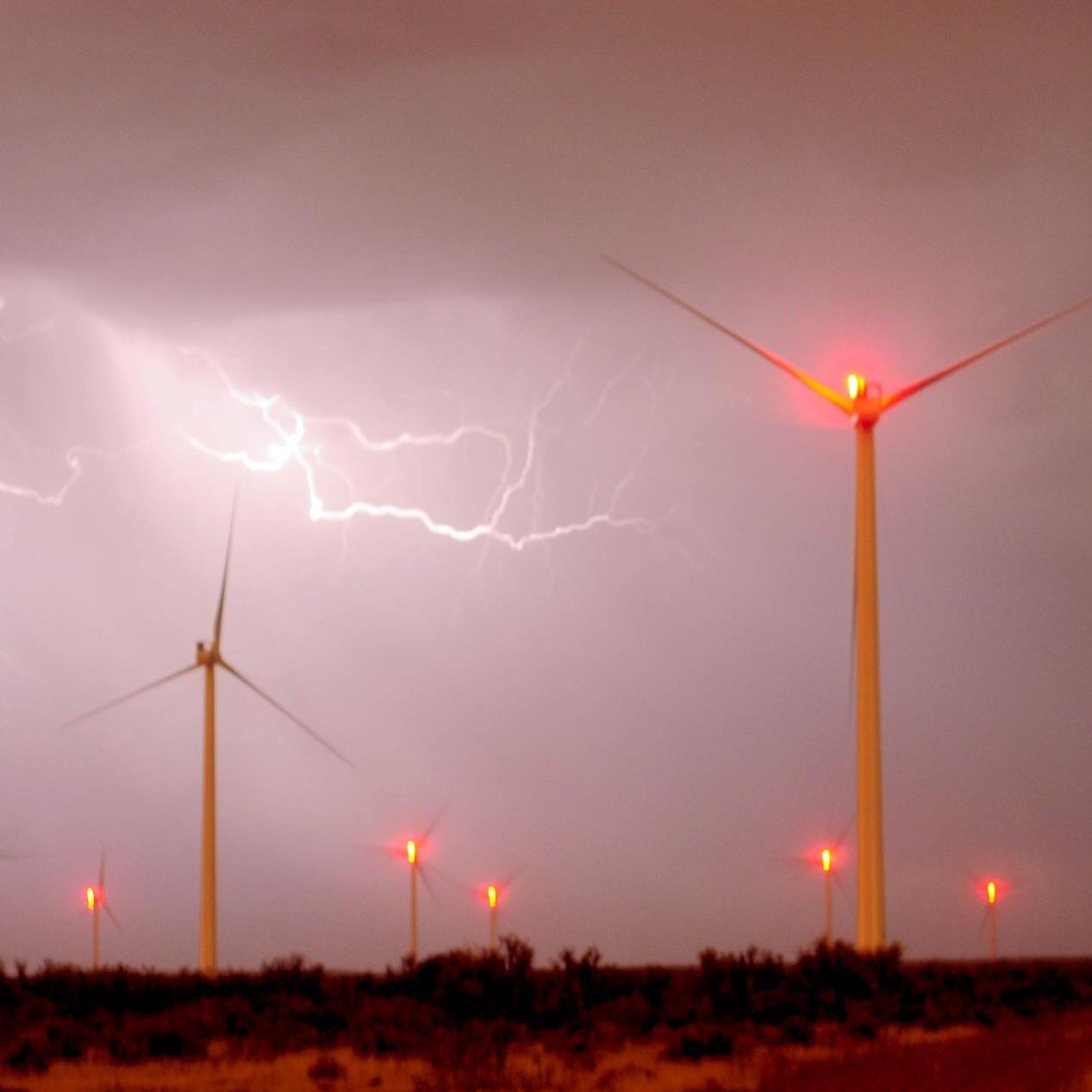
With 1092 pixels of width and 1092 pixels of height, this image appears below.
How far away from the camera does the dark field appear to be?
34250mm

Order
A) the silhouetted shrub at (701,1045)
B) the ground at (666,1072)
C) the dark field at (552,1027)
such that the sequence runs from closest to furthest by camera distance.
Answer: the ground at (666,1072) < the dark field at (552,1027) < the silhouetted shrub at (701,1045)

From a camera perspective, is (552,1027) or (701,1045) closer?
(701,1045)

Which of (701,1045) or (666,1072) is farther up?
(701,1045)

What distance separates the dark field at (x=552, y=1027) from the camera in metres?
34.2

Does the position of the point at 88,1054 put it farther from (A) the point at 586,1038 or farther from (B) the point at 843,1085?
(B) the point at 843,1085

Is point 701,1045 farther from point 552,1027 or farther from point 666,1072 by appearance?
point 552,1027

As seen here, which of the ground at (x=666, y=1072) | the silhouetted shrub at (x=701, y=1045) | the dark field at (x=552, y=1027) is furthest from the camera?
the silhouetted shrub at (x=701, y=1045)

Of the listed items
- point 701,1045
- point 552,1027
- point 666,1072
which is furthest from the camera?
point 552,1027

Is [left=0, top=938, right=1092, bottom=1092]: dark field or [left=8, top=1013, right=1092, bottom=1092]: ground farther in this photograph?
[left=0, top=938, right=1092, bottom=1092]: dark field

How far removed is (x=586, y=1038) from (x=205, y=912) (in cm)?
3016

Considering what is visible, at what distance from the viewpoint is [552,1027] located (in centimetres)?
4353

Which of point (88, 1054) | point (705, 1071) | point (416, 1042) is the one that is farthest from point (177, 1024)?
point (705, 1071)

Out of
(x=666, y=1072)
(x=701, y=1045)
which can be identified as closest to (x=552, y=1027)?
(x=701, y=1045)

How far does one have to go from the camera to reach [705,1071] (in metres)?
35.2
